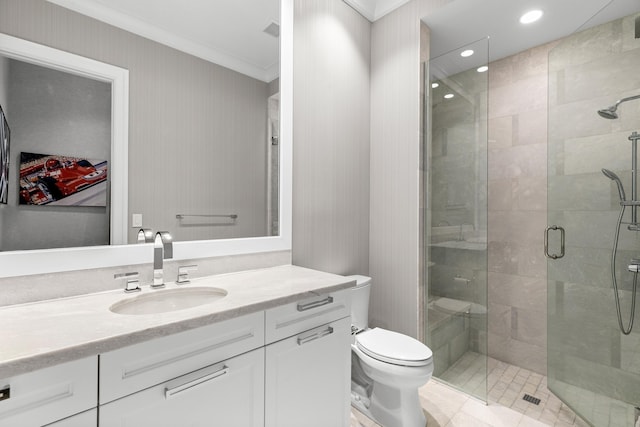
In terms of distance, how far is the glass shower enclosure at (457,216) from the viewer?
77.0 inches

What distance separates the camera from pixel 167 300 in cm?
126

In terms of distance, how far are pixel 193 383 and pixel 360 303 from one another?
129 centimetres

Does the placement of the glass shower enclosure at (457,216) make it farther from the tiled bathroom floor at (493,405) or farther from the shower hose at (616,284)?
the shower hose at (616,284)

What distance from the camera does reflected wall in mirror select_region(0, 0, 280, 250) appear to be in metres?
1.08

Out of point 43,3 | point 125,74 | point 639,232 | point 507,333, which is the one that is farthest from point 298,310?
point 507,333

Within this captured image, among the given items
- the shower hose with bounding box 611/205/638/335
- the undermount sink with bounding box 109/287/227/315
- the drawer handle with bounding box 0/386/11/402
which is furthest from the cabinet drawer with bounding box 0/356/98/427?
the shower hose with bounding box 611/205/638/335

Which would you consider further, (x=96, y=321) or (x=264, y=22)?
(x=264, y=22)

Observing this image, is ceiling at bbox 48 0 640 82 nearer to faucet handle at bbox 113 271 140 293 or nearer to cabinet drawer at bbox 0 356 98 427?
faucet handle at bbox 113 271 140 293

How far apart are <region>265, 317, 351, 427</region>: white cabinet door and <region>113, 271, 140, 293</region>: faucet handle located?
0.60 m

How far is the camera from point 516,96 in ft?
8.05

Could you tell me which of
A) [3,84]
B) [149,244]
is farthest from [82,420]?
[3,84]

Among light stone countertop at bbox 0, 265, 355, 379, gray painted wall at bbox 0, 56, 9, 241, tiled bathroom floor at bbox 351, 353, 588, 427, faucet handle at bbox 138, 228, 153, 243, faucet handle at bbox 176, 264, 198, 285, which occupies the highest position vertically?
gray painted wall at bbox 0, 56, 9, 241

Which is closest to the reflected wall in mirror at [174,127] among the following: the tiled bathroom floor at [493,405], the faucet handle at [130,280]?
the faucet handle at [130,280]

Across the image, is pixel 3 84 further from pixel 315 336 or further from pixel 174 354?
pixel 315 336
